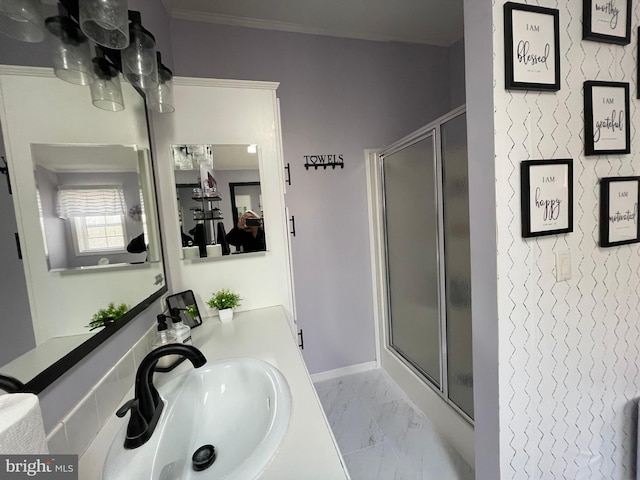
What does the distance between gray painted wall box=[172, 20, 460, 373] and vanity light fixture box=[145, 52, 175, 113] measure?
0.84 metres

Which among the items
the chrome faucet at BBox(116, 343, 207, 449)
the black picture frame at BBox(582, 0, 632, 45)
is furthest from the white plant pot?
the black picture frame at BBox(582, 0, 632, 45)

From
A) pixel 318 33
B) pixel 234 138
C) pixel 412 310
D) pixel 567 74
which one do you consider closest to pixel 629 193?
pixel 567 74

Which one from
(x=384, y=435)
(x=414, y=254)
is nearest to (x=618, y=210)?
(x=414, y=254)

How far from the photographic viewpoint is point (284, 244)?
1.55 metres

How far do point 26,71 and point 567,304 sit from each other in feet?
5.86

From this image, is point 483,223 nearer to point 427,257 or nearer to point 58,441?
point 427,257

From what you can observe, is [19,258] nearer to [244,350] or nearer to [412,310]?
[244,350]

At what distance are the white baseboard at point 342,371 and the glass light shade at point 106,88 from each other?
214 centimetres

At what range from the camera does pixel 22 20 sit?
0.56 meters

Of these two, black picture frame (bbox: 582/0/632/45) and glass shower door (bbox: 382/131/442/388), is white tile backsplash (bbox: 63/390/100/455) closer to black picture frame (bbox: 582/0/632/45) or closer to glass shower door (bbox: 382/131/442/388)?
glass shower door (bbox: 382/131/442/388)

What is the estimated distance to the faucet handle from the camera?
1.95 feet

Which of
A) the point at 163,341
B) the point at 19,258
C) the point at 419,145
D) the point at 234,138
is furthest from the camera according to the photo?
the point at 419,145

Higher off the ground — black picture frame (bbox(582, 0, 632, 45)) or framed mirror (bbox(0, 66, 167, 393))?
black picture frame (bbox(582, 0, 632, 45))

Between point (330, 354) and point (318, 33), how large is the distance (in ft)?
8.18
